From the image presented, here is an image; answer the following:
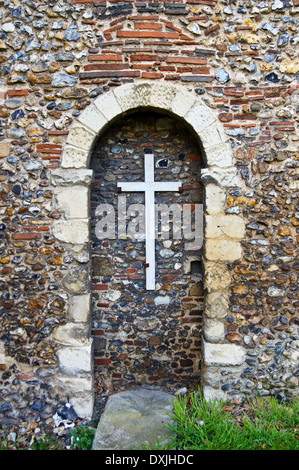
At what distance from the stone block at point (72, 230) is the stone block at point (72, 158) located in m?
0.52

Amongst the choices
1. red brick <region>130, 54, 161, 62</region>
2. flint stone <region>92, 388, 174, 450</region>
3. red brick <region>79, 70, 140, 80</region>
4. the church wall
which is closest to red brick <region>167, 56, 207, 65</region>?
the church wall

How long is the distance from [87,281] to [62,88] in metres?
1.83

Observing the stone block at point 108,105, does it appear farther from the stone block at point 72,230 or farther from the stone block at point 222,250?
the stone block at point 222,250

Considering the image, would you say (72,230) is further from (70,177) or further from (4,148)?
(4,148)

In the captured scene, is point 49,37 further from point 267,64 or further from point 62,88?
point 267,64

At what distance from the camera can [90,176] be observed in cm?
283

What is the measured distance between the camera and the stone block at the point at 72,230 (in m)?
2.86

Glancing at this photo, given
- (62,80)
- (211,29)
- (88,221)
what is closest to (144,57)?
(211,29)

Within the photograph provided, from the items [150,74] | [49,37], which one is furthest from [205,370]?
[49,37]

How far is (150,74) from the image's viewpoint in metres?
2.82

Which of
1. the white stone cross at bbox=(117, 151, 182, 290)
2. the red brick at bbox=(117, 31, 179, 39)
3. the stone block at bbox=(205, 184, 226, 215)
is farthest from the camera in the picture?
the white stone cross at bbox=(117, 151, 182, 290)

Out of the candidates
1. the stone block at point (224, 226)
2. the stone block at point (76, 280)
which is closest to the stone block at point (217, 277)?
the stone block at point (224, 226)

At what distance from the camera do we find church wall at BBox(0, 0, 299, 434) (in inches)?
110

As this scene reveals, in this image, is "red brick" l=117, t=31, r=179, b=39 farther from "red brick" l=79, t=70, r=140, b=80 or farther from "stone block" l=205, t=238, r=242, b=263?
"stone block" l=205, t=238, r=242, b=263
